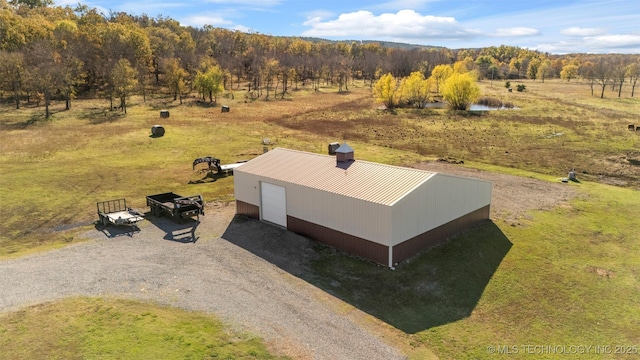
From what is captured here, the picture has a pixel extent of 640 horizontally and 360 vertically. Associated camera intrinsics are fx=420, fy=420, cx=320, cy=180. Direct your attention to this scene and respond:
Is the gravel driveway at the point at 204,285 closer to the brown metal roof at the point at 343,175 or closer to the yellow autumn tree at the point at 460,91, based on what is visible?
the brown metal roof at the point at 343,175

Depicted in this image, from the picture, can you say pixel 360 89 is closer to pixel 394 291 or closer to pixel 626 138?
pixel 626 138

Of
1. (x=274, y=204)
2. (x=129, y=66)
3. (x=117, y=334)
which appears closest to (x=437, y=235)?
(x=274, y=204)

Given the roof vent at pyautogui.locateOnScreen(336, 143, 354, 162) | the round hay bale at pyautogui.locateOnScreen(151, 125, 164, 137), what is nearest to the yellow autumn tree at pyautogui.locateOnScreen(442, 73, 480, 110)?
the round hay bale at pyautogui.locateOnScreen(151, 125, 164, 137)

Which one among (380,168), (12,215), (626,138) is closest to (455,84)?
(626,138)

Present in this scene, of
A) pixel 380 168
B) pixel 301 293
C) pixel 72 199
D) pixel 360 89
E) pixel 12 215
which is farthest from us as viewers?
pixel 360 89

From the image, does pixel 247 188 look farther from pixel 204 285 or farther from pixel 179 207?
pixel 204 285
